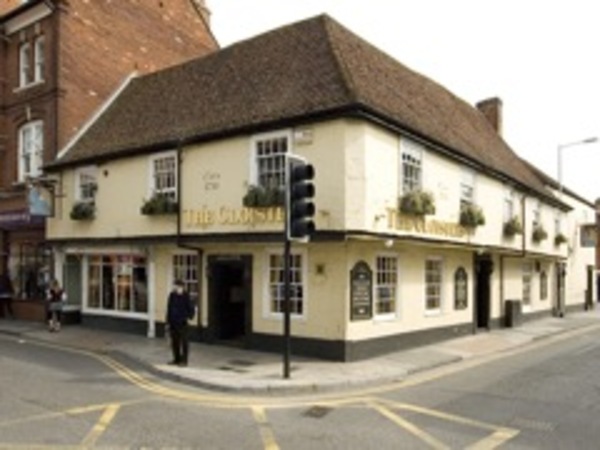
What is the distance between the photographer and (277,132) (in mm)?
14211

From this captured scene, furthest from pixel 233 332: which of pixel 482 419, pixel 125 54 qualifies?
pixel 125 54

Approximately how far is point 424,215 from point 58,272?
41.0 ft

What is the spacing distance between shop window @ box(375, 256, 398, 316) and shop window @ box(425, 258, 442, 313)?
190 centimetres

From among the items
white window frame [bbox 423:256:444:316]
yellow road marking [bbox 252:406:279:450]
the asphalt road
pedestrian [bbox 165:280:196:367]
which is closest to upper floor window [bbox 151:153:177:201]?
pedestrian [bbox 165:280:196:367]

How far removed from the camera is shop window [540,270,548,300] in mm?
26562

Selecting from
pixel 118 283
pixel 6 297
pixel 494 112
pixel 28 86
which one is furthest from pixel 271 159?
pixel 494 112

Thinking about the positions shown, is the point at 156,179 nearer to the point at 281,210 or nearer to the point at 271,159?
the point at 271,159

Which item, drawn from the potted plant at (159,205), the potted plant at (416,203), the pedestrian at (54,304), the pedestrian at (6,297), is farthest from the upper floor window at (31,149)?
the potted plant at (416,203)

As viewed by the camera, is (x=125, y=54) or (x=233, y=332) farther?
(x=125, y=54)

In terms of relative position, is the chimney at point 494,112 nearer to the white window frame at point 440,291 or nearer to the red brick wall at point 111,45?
the white window frame at point 440,291

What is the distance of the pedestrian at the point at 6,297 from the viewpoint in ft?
71.7

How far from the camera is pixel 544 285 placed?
2692 cm

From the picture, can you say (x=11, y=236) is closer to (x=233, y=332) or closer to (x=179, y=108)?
(x=179, y=108)

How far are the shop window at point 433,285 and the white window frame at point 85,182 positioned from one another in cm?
1053
